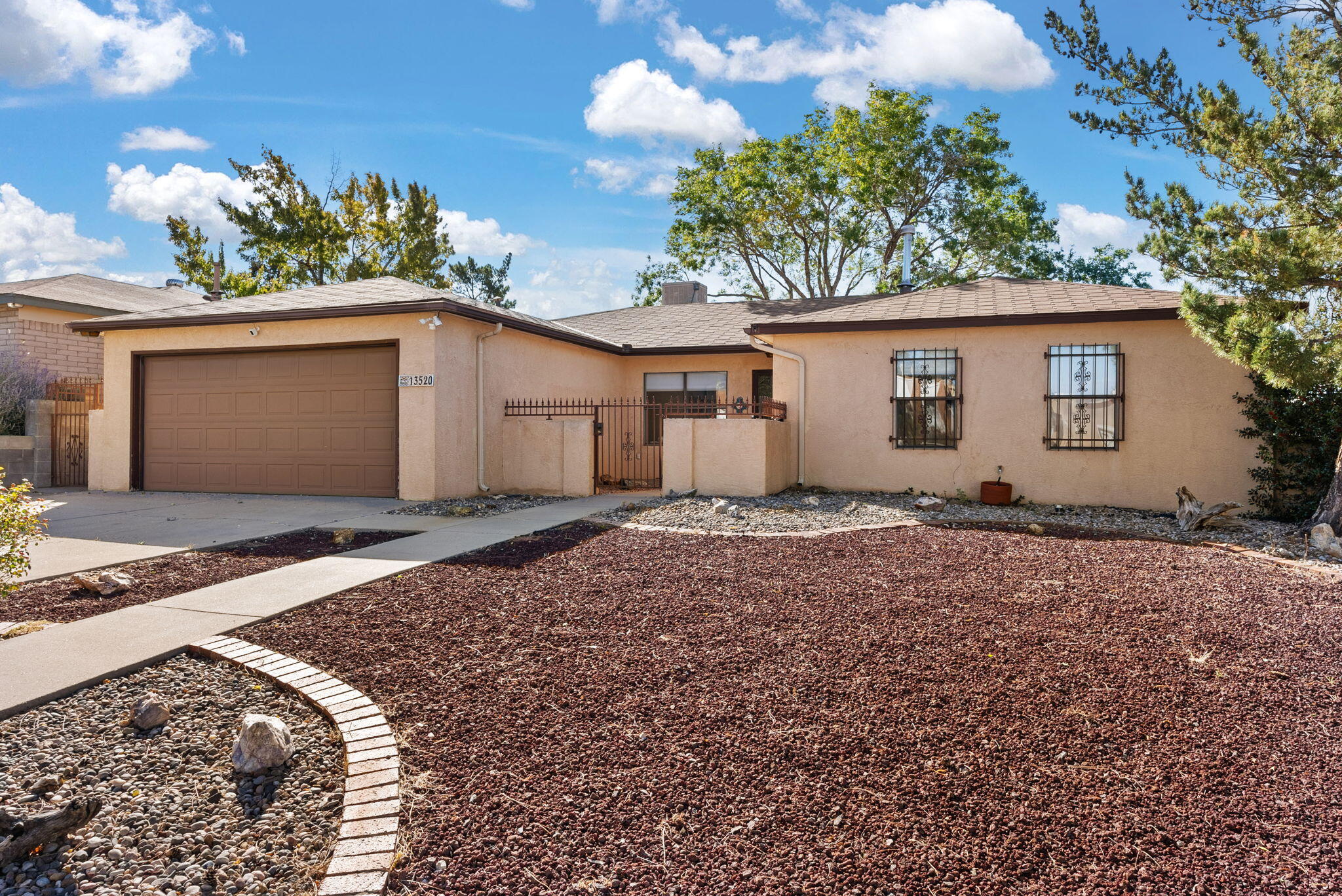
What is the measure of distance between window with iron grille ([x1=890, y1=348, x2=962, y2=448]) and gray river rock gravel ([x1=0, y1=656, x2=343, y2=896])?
32.4ft

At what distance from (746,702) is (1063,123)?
11.0m

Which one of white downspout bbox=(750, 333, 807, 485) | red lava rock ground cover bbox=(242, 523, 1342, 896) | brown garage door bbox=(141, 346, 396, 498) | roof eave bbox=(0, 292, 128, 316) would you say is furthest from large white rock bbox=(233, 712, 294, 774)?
roof eave bbox=(0, 292, 128, 316)

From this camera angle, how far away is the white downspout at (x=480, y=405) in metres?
11.7

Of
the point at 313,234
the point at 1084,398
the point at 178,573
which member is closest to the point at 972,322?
the point at 1084,398

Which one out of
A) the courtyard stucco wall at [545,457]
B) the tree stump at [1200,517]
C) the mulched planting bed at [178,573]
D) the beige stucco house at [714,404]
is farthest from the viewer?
the courtyard stucco wall at [545,457]

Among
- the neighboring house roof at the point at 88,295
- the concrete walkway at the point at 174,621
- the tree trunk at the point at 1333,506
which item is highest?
the neighboring house roof at the point at 88,295

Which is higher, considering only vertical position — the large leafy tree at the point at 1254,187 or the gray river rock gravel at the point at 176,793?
the large leafy tree at the point at 1254,187

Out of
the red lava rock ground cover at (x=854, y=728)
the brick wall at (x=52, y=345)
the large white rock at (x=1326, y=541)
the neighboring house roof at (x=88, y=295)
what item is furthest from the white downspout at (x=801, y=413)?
the brick wall at (x=52, y=345)

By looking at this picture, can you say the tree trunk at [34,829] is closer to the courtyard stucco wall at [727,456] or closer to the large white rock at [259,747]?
the large white rock at [259,747]

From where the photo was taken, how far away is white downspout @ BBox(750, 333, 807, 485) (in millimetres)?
12141

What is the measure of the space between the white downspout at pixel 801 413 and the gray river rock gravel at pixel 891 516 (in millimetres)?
908

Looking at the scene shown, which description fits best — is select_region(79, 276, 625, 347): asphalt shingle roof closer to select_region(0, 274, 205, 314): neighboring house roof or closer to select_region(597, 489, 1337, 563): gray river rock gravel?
select_region(0, 274, 205, 314): neighboring house roof

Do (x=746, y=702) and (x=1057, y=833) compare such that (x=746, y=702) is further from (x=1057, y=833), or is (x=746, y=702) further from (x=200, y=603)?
→ (x=200, y=603)

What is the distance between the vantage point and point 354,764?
2.89 meters
